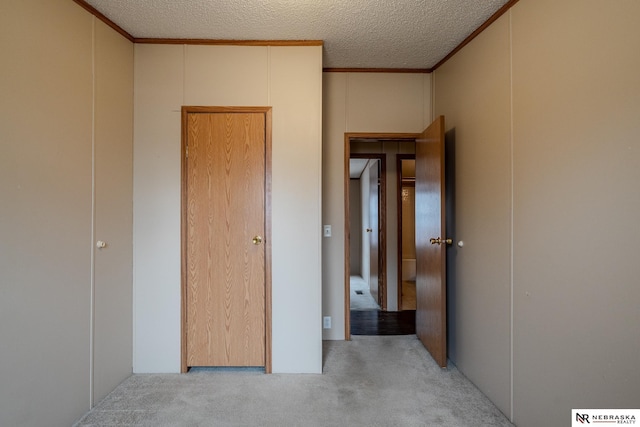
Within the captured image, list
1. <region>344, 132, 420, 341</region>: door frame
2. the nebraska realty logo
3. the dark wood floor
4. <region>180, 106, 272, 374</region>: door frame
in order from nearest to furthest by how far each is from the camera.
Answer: the nebraska realty logo, <region>180, 106, 272, 374</region>: door frame, <region>344, 132, 420, 341</region>: door frame, the dark wood floor

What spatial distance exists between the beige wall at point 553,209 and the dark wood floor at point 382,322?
0.96 metres

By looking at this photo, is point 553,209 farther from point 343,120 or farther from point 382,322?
point 382,322

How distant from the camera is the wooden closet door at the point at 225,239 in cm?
231

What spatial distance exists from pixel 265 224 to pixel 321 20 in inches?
63.5

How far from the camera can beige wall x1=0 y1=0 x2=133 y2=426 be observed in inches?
56.3

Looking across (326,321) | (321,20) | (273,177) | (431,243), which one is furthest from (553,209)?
(326,321)

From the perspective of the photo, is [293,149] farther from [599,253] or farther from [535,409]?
[535,409]

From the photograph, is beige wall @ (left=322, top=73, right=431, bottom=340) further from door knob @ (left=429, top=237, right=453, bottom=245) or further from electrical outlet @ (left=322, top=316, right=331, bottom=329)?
door knob @ (left=429, top=237, right=453, bottom=245)

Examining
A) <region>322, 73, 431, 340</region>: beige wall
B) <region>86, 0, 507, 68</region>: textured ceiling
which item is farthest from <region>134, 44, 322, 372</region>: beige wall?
<region>322, 73, 431, 340</region>: beige wall

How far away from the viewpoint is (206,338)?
7.57 ft

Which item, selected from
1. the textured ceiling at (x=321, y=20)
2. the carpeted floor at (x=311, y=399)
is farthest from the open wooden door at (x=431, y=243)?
the textured ceiling at (x=321, y=20)

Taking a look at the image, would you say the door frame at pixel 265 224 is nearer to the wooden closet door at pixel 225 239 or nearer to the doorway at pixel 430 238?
the wooden closet door at pixel 225 239

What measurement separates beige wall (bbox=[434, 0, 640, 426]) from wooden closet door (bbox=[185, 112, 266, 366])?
172 cm

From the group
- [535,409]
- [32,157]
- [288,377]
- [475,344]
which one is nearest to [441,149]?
[475,344]
